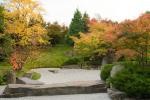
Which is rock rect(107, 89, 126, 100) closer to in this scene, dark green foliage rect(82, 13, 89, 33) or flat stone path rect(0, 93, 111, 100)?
flat stone path rect(0, 93, 111, 100)

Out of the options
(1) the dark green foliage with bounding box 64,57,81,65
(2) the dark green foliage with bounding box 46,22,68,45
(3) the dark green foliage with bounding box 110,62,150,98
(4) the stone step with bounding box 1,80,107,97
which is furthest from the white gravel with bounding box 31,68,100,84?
(2) the dark green foliage with bounding box 46,22,68,45

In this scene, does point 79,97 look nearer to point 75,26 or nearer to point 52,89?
point 52,89

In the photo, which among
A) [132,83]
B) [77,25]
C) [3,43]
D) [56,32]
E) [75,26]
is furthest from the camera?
[56,32]

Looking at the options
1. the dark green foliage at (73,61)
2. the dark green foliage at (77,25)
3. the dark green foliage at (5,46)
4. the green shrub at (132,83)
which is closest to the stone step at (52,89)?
the green shrub at (132,83)

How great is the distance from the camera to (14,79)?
54.2 feet

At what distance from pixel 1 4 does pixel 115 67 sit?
18.9 m

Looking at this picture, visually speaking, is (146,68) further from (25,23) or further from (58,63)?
(58,63)

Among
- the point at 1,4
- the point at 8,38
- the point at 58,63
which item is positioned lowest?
the point at 58,63

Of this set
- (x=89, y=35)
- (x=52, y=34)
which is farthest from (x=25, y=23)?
(x=52, y=34)

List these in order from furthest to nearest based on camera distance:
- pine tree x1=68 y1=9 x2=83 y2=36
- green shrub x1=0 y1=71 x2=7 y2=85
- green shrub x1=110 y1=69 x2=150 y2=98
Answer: pine tree x1=68 y1=9 x2=83 y2=36, green shrub x1=0 y1=71 x2=7 y2=85, green shrub x1=110 y1=69 x2=150 y2=98

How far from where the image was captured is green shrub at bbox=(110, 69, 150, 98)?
37.8ft

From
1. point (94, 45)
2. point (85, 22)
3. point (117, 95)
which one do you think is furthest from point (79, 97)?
point (85, 22)

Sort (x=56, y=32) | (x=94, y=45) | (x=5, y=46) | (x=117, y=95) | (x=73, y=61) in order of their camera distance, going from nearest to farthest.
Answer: (x=117, y=95), (x=5, y=46), (x=94, y=45), (x=73, y=61), (x=56, y=32)

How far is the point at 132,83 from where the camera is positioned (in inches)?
456
